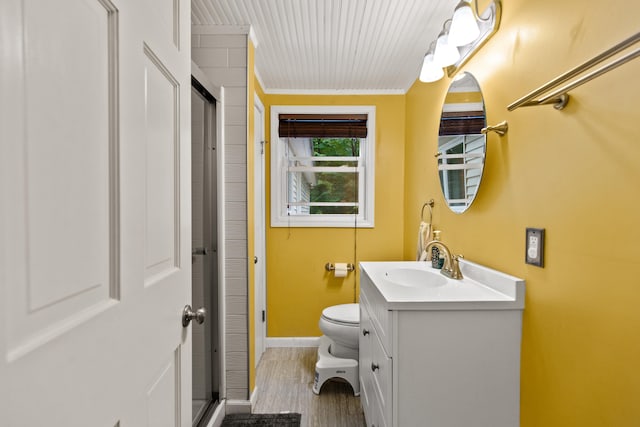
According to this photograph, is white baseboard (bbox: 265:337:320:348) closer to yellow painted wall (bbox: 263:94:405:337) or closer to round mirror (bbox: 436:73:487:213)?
yellow painted wall (bbox: 263:94:405:337)

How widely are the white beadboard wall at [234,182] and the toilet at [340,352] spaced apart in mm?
507

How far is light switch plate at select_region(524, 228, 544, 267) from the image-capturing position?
41.6 inches

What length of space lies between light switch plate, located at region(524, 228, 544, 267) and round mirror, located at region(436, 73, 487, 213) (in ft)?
1.29

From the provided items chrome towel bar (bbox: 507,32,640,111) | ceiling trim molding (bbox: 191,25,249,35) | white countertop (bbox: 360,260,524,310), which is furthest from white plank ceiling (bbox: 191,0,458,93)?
white countertop (bbox: 360,260,524,310)

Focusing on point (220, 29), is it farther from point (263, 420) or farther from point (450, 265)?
point (263, 420)

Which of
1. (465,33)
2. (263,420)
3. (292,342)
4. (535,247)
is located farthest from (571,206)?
(292,342)

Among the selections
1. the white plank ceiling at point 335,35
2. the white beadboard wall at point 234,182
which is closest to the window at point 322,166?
the white plank ceiling at point 335,35

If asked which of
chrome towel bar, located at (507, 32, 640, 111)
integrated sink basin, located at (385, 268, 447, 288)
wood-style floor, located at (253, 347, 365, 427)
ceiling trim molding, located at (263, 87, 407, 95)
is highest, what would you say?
ceiling trim molding, located at (263, 87, 407, 95)

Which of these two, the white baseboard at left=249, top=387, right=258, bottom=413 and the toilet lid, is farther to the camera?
the toilet lid

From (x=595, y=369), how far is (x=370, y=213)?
6.57 ft

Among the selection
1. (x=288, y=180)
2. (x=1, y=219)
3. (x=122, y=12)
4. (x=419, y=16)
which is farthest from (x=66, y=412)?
(x=288, y=180)

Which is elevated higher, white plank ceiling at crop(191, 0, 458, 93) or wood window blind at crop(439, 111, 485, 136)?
white plank ceiling at crop(191, 0, 458, 93)

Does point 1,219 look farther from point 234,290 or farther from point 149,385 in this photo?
point 234,290

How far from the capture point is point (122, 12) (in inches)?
21.4
